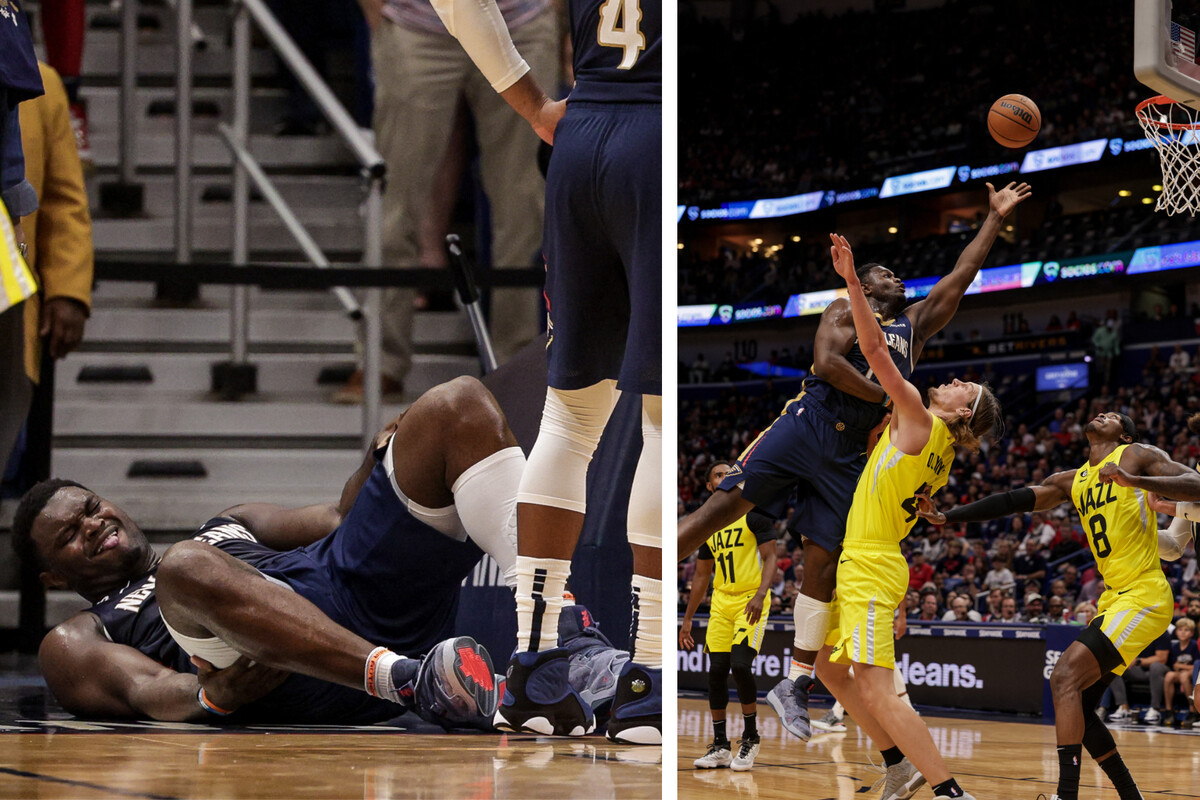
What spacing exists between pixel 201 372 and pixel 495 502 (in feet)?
3.00

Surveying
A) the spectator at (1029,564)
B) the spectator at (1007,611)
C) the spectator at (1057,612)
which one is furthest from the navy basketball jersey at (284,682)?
the spectator at (1029,564)

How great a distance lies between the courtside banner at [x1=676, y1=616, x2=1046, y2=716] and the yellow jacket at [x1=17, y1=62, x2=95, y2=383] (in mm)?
8784

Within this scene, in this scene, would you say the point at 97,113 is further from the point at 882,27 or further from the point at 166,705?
the point at 882,27

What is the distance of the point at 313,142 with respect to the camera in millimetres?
3463

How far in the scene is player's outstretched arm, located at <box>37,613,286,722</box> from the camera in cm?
325

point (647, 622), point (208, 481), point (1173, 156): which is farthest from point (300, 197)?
point (1173, 156)

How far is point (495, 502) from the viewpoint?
3.28m

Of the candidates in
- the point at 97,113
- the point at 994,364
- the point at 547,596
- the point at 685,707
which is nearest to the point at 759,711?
the point at 685,707

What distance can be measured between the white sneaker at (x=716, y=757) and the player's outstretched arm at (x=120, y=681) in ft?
8.98

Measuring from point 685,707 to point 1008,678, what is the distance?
2.86 meters

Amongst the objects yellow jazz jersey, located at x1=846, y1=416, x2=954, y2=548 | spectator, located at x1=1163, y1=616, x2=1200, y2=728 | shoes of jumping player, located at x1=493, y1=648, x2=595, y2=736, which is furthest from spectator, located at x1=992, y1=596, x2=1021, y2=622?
shoes of jumping player, located at x1=493, y1=648, x2=595, y2=736

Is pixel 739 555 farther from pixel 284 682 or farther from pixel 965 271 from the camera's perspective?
pixel 284 682

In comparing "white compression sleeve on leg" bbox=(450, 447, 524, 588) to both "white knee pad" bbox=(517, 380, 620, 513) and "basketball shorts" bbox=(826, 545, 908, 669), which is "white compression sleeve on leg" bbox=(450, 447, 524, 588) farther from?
"basketball shorts" bbox=(826, 545, 908, 669)

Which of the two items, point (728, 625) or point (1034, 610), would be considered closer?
point (728, 625)
